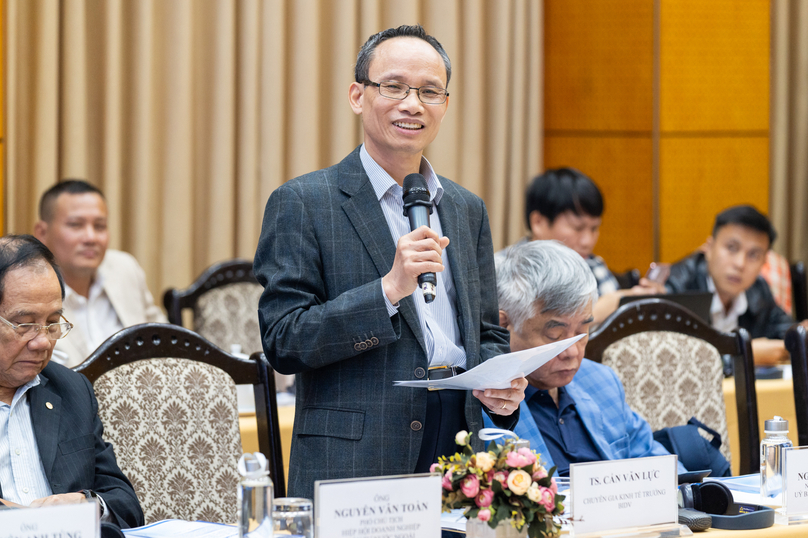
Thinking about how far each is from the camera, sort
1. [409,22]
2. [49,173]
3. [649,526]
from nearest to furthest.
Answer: [649,526] → [49,173] → [409,22]

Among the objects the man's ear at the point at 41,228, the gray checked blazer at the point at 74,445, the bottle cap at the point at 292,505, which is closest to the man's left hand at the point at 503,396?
the bottle cap at the point at 292,505

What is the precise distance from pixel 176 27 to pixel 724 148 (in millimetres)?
3211

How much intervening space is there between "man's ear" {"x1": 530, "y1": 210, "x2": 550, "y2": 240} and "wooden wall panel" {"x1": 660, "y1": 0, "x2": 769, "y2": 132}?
1.93m

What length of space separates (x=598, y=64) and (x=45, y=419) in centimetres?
441

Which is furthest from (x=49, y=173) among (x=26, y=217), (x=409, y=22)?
(x=409, y=22)

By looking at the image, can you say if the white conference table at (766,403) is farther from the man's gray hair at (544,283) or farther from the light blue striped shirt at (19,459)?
the light blue striped shirt at (19,459)

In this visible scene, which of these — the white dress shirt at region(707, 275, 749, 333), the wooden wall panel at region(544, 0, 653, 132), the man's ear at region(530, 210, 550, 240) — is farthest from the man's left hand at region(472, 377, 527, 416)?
the wooden wall panel at region(544, 0, 653, 132)

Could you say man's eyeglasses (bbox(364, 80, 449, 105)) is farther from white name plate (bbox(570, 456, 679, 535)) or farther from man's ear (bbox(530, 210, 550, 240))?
man's ear (bbox(530, 210, 550, 240))

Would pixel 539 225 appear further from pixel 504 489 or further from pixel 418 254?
pixel 504 489

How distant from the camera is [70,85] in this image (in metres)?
4.37

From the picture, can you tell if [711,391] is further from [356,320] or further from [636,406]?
[356,320]

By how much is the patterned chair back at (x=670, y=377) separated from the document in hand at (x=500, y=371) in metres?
1.12

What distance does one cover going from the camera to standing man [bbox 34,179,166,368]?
3.70 m

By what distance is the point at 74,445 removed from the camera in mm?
1792
